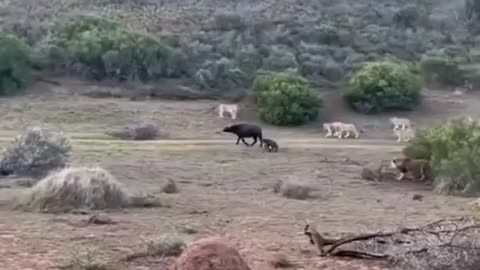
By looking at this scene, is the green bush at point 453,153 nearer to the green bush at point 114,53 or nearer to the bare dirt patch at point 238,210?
the bare dirt patch at point 238,210

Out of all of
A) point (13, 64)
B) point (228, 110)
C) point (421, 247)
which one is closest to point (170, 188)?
point (421, 247)

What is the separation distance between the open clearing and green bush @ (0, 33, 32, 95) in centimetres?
151

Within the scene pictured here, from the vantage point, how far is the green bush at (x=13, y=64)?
41.5 metres

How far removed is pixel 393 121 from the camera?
37281mm

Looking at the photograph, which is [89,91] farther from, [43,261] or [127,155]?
[43,261]

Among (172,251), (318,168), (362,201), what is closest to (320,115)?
(318,168)

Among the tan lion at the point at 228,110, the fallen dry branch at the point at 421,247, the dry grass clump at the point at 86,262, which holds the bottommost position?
the tan lion at the point at 228,110

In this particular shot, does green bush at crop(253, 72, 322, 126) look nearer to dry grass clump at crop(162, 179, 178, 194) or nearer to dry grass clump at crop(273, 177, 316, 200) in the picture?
dry grass clump at crop(273, 177, 316, 200)

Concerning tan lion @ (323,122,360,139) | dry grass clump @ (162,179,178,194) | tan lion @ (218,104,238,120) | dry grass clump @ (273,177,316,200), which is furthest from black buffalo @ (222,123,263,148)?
dry grass clump @ (162,179,178,194)

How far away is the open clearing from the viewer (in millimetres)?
13734

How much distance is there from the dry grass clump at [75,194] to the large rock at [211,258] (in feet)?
24.8

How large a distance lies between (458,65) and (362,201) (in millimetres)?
27168

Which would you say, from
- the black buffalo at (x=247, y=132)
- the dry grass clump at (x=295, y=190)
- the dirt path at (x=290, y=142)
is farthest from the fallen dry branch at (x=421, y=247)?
the black buffalo at (x=247, y=132)

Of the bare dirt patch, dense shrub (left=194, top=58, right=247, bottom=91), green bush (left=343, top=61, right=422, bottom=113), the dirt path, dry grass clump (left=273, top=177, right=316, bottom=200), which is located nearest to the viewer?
the bare dirt patch
